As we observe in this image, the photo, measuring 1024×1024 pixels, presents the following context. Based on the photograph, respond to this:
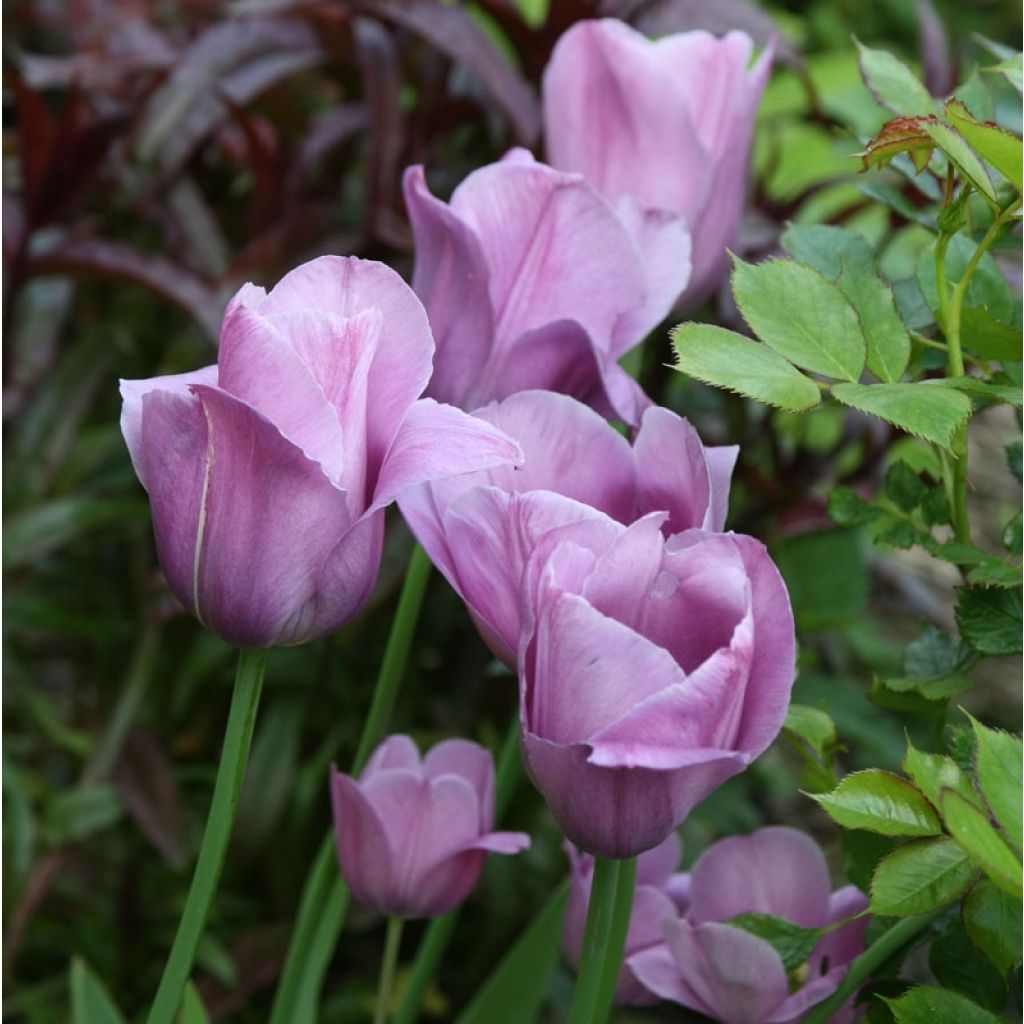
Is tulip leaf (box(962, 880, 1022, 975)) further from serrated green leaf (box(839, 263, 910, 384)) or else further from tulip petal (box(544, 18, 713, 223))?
tulip petal (box(544, 18, 713, 223))

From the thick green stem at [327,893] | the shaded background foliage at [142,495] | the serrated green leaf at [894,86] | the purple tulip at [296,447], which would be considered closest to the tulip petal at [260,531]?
the purple tulip at [296,447]

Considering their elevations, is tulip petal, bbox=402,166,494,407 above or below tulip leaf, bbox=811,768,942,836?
above

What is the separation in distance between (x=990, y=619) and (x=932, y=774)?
95 millimetres

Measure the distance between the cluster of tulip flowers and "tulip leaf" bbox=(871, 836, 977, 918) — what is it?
5cm

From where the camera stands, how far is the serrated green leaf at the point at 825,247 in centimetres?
49

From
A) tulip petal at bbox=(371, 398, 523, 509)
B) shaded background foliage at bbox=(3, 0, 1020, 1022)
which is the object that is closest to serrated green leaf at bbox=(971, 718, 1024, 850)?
tulip petal at bbox=(371, 398, 523, 509)

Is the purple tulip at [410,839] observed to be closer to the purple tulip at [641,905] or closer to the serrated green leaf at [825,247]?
the purple tulip at [641,905]

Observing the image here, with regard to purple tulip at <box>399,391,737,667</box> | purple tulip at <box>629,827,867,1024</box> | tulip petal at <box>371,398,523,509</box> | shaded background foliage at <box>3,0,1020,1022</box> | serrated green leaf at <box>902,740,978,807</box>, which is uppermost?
tulip petal at <box>371,398,523,509</box>

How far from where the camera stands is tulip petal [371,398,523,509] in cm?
37

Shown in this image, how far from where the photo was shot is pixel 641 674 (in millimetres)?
355

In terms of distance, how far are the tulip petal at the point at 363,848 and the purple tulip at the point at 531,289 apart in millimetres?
134

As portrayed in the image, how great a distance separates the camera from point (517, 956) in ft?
2.06

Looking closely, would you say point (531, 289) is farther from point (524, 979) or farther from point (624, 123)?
point (524, 979)

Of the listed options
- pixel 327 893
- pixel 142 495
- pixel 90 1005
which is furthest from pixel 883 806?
pixel 142 495
